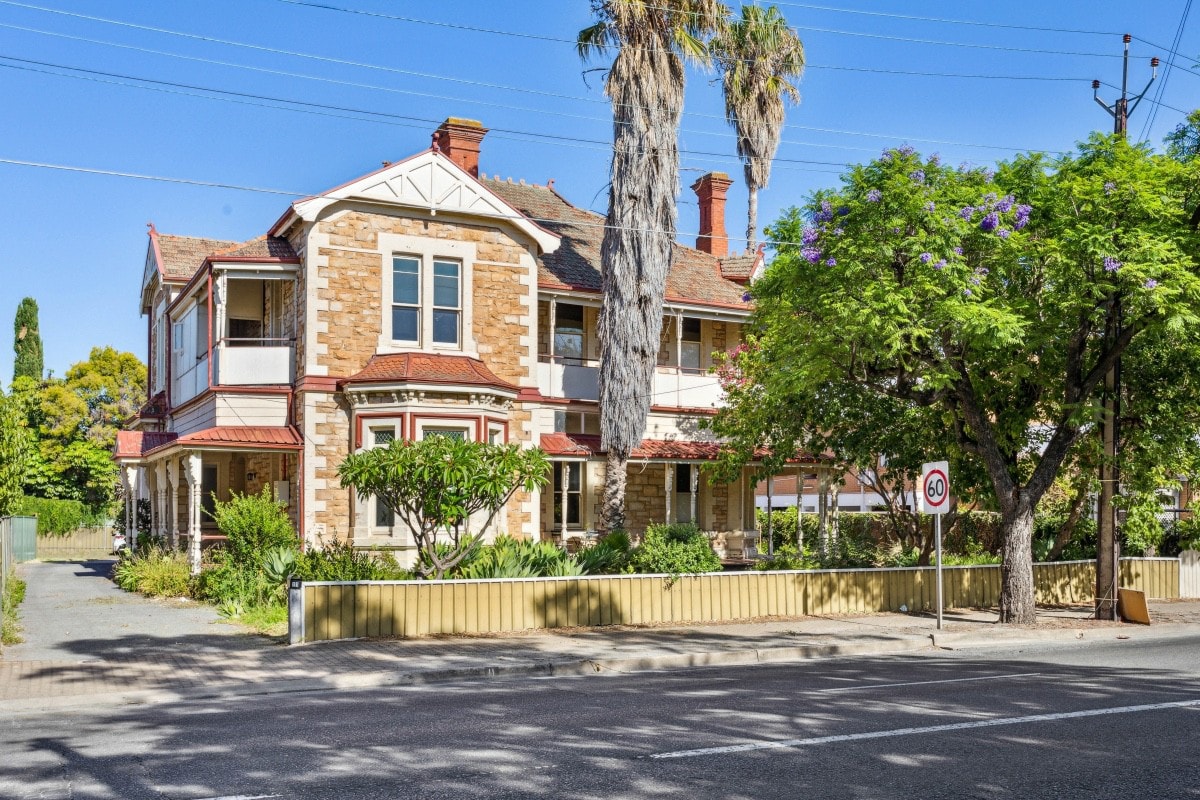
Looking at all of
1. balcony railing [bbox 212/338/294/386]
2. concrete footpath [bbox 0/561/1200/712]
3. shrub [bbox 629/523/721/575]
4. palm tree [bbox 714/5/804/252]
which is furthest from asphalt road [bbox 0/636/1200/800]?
palm tree [bbox 714/5/804/252]

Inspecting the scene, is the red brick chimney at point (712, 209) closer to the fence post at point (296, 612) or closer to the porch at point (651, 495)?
the porch at point (651, 495)

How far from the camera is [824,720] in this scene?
947cm

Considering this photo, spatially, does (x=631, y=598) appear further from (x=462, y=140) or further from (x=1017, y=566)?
(x=462, y=140)

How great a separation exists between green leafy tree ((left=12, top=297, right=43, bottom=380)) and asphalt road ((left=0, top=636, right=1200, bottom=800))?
47904 mm

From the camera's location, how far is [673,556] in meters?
17.9

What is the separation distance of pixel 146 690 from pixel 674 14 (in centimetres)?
1747

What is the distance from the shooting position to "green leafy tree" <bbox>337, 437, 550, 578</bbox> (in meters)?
15.9

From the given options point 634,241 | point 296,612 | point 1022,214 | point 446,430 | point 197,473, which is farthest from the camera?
point 634,241

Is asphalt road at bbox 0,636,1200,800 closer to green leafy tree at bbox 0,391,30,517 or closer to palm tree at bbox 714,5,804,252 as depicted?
green leafy tree at bbox 0,391,30,517

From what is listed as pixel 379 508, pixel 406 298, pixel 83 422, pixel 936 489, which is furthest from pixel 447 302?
pixel 83 422

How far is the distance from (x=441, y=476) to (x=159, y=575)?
8.64 metres

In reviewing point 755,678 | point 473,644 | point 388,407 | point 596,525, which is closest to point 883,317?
point 755,678

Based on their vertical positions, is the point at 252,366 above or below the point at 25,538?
above

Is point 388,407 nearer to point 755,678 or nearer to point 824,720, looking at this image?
point 755,678
